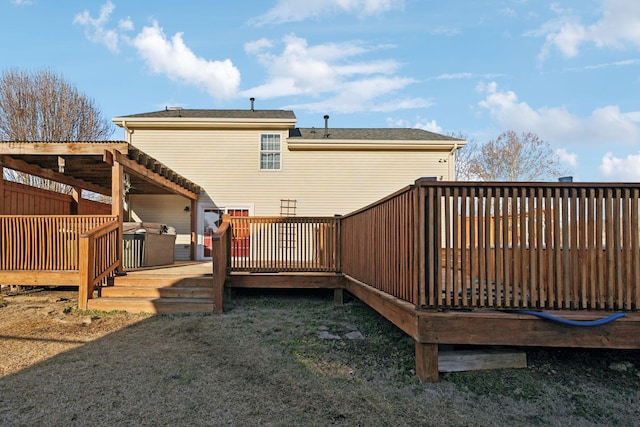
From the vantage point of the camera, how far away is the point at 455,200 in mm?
3080

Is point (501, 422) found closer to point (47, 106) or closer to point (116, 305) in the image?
point (116, 305)

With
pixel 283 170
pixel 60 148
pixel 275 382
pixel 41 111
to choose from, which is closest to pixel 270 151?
pixel 283 170

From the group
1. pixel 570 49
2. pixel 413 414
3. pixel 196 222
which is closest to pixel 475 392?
pixel 413 414

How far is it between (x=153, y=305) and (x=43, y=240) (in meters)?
2.56

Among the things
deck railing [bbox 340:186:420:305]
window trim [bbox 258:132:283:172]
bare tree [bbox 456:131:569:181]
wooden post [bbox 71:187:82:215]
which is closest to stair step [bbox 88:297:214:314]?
deck railing [bbox 340:186:420:305]

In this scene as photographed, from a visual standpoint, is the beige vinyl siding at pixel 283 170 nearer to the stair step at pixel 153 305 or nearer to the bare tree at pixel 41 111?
the stair step at pixel 153 305

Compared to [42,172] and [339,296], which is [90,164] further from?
[339,296]

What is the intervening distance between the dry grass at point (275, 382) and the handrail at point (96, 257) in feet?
3.17

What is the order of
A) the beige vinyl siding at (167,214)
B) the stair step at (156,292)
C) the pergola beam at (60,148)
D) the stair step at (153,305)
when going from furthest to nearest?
1. the beige vinyl siding at (167,214)
2. the pergola beam at (60,148)
3. the stair step at (156,292)
4. the stair step at (153,305)

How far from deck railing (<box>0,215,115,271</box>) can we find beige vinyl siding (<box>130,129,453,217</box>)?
4694 mm

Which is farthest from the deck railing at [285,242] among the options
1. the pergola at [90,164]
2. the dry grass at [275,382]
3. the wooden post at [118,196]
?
the pergola at [90,164]

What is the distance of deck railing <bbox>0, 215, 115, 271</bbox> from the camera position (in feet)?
20.8

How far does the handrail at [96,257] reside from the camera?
5.63 metres

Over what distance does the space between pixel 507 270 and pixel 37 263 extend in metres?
7.18
